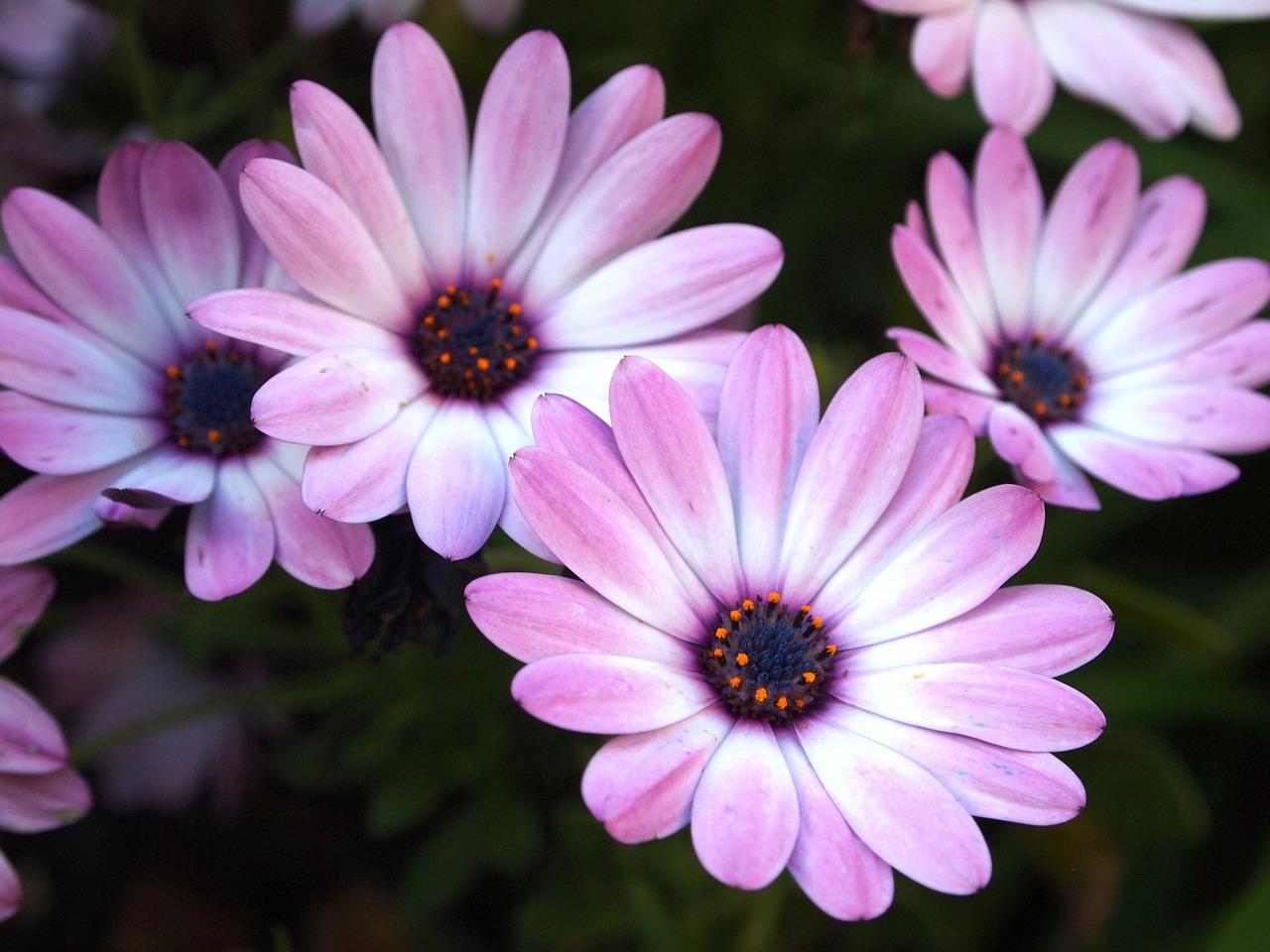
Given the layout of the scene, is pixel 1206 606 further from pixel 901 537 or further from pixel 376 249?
pixel 376 249

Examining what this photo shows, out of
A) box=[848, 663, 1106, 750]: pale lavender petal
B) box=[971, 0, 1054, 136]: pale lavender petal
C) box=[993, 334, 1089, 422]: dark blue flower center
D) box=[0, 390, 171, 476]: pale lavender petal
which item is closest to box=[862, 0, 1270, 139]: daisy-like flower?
box=[971, 0, 1054, 136]: pale lavender petal

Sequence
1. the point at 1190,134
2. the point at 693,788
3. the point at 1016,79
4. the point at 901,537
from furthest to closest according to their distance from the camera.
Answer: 1. the point at 1190,134
2. the point at 1016,79
3. the point at 901,537
4. the point at 693,788

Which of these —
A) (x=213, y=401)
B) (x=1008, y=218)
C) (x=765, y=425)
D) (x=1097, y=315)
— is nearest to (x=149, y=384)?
(x=213, y=401)

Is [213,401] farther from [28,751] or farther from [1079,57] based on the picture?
[1079,57]

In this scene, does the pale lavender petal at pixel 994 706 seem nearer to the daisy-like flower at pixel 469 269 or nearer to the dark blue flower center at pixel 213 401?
the daisy-like flower at pixel 469 269

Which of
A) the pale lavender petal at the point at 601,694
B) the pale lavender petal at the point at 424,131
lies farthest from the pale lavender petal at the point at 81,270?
the pale lavender petal at the point at 601,694

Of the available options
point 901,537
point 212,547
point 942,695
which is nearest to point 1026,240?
point 901,537

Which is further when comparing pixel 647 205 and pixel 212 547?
pixel 647 205
